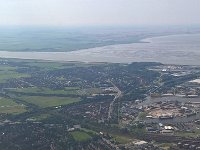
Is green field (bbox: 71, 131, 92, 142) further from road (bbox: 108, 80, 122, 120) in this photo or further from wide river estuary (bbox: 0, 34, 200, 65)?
wide river estuary (bbox: 0, 34, 200, 65)

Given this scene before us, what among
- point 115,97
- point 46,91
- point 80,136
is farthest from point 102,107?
point 46,91

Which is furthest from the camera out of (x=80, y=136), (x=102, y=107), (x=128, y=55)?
(x=128, y=55)

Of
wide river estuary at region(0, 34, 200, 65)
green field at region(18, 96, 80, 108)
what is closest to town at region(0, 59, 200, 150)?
green field at region(18, 96, 80, 108)

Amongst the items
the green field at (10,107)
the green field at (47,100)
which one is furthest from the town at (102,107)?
the green field at (10,107)

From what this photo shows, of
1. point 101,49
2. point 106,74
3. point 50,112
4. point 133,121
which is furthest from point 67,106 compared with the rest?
point 101,49

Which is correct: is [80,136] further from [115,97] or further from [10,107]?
[115,97]
